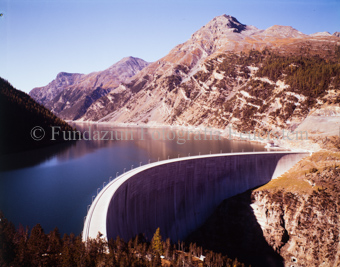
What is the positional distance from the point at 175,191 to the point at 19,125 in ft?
171

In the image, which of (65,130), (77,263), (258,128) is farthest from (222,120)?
(77,263)

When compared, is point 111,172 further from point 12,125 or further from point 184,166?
point 12,125

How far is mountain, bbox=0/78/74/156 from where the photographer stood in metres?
57.8

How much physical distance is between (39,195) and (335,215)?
3336 cm

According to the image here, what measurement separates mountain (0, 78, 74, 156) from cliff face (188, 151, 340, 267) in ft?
159

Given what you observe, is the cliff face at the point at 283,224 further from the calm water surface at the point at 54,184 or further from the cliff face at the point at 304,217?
the calm water surface at the point at 54,184

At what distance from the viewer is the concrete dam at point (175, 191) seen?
19.0m

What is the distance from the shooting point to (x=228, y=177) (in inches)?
1342

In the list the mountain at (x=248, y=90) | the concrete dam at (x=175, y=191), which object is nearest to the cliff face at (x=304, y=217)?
the concrete dam at (x=175, y=191)

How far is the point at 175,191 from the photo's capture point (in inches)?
1098

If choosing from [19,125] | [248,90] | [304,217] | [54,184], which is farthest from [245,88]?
[54,184]

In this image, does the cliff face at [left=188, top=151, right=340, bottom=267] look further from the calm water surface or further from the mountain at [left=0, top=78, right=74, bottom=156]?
the mountain at [left=0, top=78, right=74, bottom=156]

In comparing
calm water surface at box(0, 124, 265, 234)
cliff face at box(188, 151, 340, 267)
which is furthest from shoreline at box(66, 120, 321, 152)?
calm water surface at box(0, 124, 265, 234)

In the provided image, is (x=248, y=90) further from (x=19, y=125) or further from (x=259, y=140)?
(x=19, y=125)
